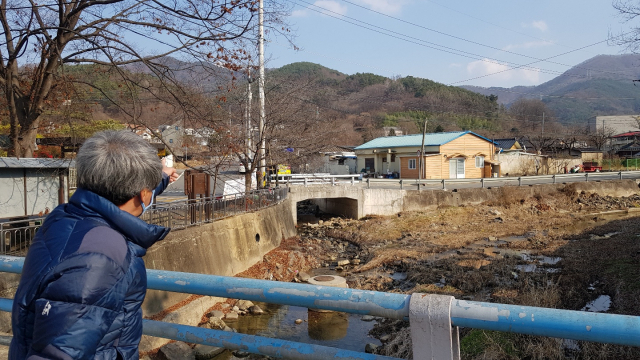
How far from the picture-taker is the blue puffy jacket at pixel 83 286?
1.45 m

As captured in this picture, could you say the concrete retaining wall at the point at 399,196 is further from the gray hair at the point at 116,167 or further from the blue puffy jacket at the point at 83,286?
the blue puffy jacket at the point at 83,286

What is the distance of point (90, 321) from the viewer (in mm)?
1484

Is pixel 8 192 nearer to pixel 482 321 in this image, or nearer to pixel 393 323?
pixel 393 323

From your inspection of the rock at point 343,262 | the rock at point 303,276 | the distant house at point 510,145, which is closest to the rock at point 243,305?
the rock at point 303,276

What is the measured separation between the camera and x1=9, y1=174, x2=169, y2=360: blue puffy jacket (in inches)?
56.9

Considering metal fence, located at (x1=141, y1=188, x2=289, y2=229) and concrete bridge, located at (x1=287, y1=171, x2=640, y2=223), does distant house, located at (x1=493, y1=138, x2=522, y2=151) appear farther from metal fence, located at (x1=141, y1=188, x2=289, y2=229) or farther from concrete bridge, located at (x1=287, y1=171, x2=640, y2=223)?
metal fence, located at (x1=141, y1=188, x2=289, y2=229)

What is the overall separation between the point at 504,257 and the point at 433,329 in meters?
16.2

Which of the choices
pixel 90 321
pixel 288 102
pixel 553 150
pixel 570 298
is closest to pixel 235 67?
pixel 90 321

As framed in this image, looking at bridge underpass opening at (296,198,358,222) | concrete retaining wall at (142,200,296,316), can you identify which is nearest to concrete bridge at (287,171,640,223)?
bridge underpass opening at (296,198,358,222)

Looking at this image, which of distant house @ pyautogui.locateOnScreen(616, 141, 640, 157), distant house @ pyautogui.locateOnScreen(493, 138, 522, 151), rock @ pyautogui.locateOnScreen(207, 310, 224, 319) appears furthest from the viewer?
distant house @ pyautogui.locateOnScreen(616, 141, 640, 157)

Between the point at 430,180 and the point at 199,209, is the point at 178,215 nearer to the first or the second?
the point at 199,209

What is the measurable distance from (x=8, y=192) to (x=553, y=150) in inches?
2218

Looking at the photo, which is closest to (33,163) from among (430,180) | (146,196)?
(146,196)

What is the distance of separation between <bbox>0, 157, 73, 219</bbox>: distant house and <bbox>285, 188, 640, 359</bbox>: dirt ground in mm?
8901
